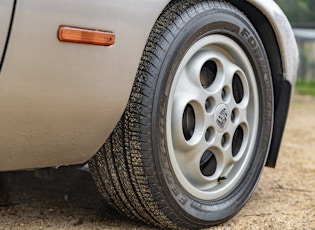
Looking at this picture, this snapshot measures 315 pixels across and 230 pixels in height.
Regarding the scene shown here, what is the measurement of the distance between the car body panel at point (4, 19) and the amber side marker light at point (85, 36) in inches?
5.9

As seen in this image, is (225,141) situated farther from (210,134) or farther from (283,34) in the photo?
(283,34)

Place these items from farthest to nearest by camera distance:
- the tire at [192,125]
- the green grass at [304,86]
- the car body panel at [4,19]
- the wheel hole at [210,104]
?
the green grass at [304,86] → the wheel hole at [210,104] → the tire at [192,125] → the car body panel at [4,19]

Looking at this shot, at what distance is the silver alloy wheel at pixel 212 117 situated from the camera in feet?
7.23

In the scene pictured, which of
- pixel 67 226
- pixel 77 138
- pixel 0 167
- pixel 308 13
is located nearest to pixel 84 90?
pixel 77 138

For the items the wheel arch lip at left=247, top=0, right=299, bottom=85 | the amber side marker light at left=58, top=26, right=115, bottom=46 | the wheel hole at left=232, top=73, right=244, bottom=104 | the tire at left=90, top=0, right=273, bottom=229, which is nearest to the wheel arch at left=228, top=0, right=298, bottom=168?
the wheel arch lip at left=247, top=0, right=299, bottom=85

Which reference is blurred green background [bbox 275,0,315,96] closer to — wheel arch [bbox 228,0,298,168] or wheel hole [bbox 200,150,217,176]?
wheel arch [bbox 228,0,298,168]

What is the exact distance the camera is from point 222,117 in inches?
92.7

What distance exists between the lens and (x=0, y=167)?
6.20ft

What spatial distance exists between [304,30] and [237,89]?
11214mm

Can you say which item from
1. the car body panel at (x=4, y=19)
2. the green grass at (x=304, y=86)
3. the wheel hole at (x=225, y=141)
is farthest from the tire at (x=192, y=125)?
the green grass at (x=304, y=86)

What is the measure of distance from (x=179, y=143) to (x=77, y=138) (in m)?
0.42

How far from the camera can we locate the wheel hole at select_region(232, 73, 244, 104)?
2.53 meters

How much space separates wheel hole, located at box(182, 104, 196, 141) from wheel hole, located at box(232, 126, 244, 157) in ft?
1.11

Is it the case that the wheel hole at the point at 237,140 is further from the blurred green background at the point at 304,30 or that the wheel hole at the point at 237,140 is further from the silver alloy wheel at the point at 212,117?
the blurred green background at the point at 304,30
